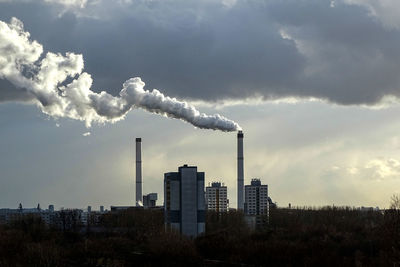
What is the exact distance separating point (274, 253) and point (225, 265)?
5647 mm

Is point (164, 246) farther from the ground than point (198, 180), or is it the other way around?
point (198, 180)

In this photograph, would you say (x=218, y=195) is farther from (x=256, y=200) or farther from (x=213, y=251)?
(x=213, y=251)

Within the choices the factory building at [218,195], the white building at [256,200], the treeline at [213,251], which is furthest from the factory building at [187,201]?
the factory building at [218,195]

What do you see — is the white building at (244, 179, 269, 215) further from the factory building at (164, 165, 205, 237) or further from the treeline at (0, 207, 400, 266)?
the treeline at (0, 207, 400, 266)

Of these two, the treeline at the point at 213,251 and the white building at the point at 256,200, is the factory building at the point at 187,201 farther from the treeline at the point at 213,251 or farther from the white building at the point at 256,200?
the white building at the point at 256,200

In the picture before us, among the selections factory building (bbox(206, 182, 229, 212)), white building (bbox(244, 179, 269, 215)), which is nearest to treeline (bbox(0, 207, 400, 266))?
white building (bbox(244, 179, 269, 215))

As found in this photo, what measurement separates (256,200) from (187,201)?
2303 inches

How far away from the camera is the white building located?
132 metres

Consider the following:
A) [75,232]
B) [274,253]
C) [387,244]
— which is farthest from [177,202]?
[387,244]

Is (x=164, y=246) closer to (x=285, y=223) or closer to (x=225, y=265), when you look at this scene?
(x=225, y=265)

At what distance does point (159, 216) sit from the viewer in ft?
338

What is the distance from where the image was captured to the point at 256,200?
13350 centimetres

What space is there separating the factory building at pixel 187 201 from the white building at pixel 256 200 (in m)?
55.7

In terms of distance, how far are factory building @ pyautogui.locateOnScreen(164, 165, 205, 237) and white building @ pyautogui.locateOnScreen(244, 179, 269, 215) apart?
183 feet
